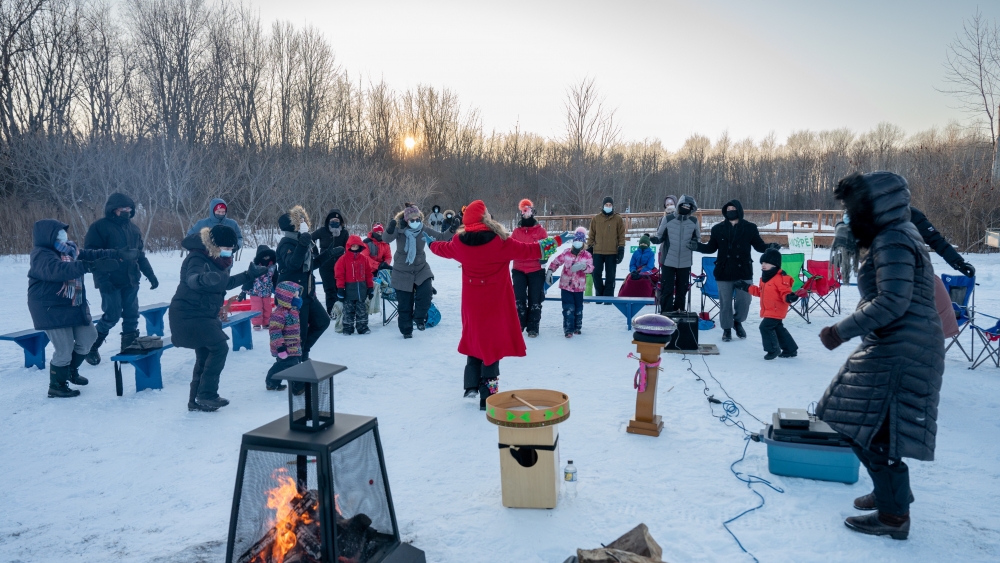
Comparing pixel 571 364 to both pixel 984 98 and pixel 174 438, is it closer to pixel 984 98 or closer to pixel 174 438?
pixel 174 438

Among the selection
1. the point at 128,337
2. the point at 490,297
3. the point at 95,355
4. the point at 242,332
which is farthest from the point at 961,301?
the point at 95,355

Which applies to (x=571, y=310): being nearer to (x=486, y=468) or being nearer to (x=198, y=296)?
(x=486, y=468)

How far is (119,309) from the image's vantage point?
6.39 m

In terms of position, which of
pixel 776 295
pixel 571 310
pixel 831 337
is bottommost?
pixel 571 310

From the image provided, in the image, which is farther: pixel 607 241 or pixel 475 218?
pixel 607 241

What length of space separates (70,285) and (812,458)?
6016 mm

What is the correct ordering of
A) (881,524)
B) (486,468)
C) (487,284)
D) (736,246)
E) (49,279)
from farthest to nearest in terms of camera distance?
(736,246) < (49,279) < (487,284) < (486,468) < (881,524)

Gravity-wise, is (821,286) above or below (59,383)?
above

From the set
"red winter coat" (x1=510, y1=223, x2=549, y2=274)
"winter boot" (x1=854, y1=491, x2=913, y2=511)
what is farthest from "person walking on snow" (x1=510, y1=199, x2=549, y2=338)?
"winter boot" (x1=854, y1=491, x2=913, y2=511)

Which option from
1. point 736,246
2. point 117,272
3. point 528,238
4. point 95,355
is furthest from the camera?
point 528,238

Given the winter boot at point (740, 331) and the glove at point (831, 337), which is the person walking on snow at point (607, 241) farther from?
the glove at point (831, 337)

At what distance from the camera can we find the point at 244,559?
7.75ft

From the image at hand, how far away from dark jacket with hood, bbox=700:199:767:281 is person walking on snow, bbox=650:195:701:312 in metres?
0.59

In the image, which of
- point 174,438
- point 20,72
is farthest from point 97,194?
point 174,438
